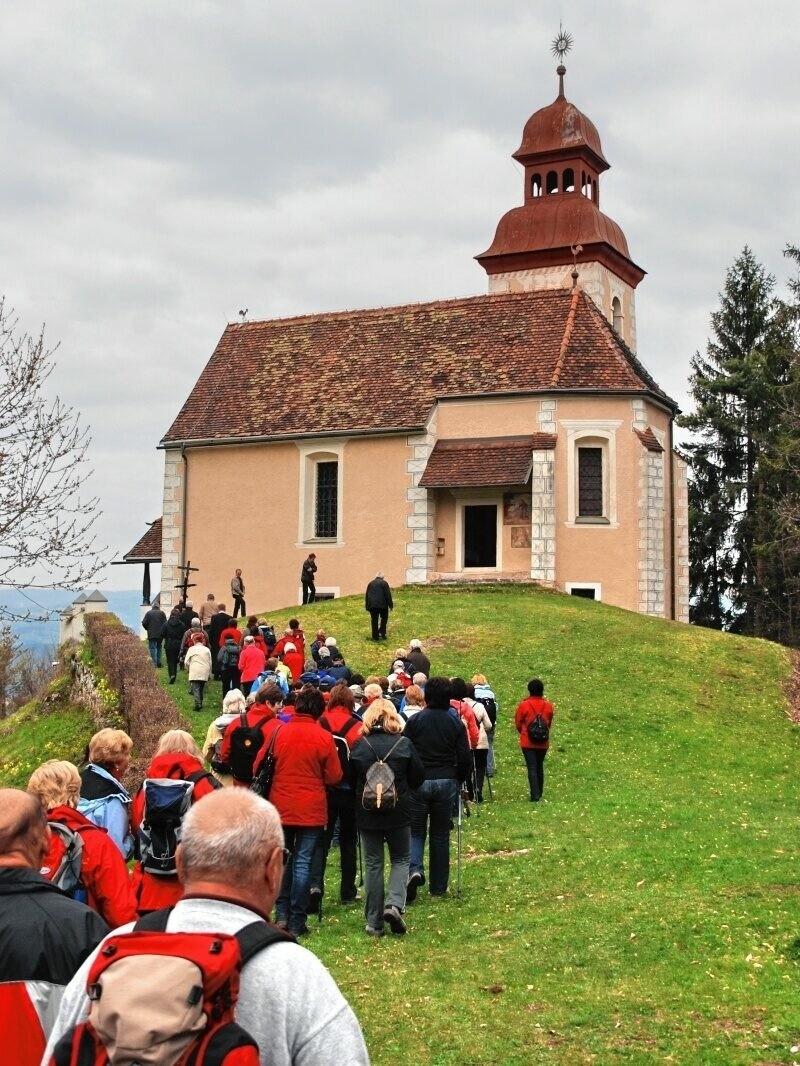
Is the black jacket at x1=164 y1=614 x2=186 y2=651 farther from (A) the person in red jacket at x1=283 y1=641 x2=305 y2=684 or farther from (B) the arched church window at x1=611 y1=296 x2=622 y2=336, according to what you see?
(B) the arched church window at x1=611 y1=296 x2=622 y2=336

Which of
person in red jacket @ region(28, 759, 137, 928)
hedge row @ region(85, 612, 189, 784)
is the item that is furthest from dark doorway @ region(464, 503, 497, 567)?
person in red jacket @ region(28, 759, 137, 928)

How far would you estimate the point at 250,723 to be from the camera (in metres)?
11.4

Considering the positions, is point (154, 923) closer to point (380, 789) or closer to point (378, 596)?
point (380, 789)

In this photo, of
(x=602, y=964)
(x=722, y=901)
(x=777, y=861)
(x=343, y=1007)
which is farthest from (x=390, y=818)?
(x=343, y=1007)

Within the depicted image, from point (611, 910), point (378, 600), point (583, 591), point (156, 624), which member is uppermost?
point (583, 591)

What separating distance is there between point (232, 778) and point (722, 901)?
424 centimetres

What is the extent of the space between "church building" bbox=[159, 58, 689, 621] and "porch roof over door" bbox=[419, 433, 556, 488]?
0.17 ft

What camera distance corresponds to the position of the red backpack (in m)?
3.04

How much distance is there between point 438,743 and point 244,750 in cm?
184

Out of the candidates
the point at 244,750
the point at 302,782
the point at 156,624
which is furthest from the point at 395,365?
the point at 302,782

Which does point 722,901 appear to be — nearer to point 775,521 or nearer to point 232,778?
point 232,778

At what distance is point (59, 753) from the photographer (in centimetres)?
2561

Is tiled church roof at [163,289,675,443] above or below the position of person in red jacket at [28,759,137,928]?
above

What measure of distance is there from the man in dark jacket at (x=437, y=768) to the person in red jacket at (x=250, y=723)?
135cm
